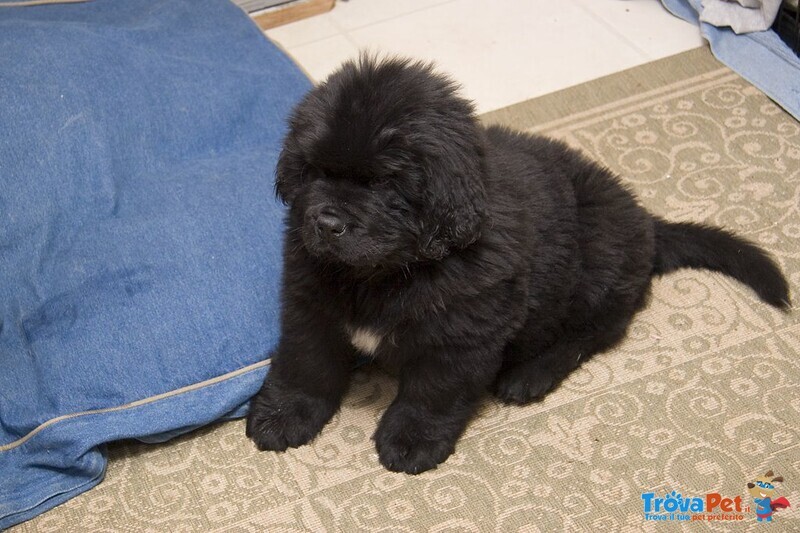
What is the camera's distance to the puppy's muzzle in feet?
6.30

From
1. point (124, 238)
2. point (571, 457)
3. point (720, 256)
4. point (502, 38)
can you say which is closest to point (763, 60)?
point (502, 38)

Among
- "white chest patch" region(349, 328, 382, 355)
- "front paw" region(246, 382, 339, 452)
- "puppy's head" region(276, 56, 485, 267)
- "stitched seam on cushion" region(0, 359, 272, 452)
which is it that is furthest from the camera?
"front paw" region(246, 382, 339, 452)

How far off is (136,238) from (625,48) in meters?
2.41

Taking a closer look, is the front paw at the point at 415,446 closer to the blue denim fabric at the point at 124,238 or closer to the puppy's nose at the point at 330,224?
the blue denim fabric at the point at 124,238

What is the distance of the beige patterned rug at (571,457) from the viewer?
2.28 meters

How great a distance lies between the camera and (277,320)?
257 cm

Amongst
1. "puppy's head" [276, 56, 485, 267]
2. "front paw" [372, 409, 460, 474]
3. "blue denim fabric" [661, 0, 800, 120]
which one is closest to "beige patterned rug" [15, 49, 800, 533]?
"front paw" [372, 409, 460, 474]

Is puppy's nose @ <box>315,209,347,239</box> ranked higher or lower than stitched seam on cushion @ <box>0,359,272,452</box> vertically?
higher

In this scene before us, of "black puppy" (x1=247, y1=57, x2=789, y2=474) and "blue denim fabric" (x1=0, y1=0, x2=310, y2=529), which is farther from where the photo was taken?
"blue denim fabric" (x1=0, y1=0, x2=310, y2=529)

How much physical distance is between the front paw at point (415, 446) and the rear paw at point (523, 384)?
229 mm

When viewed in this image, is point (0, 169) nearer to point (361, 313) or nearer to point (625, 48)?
point (361, 313)

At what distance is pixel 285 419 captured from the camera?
2.44m

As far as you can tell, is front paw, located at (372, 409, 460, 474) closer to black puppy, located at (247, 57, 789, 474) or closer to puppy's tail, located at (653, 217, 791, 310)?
black puppy, located at (247, 57, 789, 474)

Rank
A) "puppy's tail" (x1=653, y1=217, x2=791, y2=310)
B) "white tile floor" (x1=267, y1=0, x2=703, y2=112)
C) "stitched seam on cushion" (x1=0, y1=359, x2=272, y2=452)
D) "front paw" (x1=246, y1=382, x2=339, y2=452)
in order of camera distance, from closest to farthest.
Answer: "stitched seam on cushion" (x1=0, y1=359, x2=272, y2=452)
"front paw" (x1=246, y1=382, x2=339, y2=452)
"puppy's tail" (x1=653, y1=217, x2=791, y2=310)
"white tile floor" (x1=267, y1=0, x2=703, y2=112)
